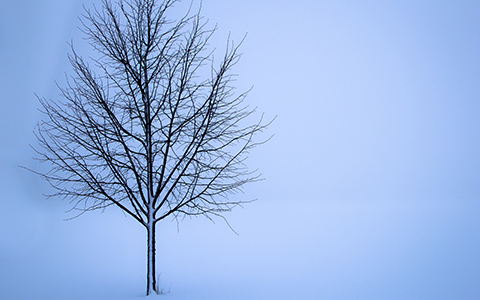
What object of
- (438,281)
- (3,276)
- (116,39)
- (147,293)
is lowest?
(438,281)

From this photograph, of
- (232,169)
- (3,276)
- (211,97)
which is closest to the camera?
(211,97)

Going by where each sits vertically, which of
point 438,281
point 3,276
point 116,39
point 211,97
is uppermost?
point 116,39

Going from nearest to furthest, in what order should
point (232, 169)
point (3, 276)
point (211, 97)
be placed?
point (211, 97) < point (232, 169) < point (3, 276)

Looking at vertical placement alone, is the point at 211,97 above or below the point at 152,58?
below

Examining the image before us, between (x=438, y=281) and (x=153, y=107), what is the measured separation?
16.7 feet

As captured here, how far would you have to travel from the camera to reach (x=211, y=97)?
12.4ft

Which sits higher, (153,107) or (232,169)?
(153,107)

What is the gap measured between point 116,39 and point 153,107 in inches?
39.6

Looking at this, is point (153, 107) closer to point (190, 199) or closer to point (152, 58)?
point (152, 58)

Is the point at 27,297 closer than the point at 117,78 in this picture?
Yes

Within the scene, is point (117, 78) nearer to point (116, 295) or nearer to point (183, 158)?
point (183, 158)

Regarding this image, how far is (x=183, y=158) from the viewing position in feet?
12.6

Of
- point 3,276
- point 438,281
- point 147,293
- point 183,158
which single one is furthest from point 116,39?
point 438,281

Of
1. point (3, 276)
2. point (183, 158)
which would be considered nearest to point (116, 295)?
point (183, 158)
